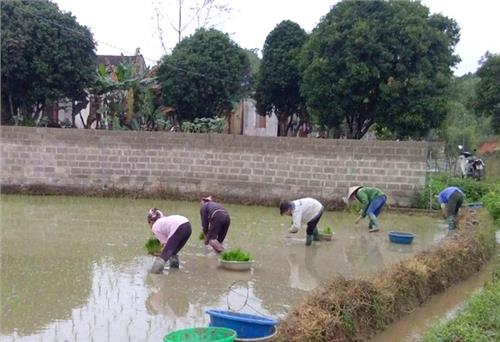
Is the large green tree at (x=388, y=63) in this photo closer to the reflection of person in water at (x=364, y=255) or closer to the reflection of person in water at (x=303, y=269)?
the reflection of person in water at (x=364, y=255)

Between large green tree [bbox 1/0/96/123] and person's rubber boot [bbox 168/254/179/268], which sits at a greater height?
large green tree [bbox 1/0/96/123]

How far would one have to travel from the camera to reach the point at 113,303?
23.6 feet

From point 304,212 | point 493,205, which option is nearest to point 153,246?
point 304,212

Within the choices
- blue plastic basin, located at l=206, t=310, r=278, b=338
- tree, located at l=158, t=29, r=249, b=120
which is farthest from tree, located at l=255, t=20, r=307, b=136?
blue plastic basin, located at l=206, t=310, r=278, b=338

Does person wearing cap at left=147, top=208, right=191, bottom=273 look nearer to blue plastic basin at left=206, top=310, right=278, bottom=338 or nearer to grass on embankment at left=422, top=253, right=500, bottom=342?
blue plastic basin at left=206, top=310, right=278, bottom=338

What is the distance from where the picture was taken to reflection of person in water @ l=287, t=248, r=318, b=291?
864 cm

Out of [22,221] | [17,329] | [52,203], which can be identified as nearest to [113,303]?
[17,329]

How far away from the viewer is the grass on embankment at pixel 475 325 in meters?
5.62

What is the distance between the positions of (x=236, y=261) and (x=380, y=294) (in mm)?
2748

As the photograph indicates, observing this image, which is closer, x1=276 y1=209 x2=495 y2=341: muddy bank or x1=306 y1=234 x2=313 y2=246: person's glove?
x1=276 y1=209 x2=495 y2=341: muddy bank

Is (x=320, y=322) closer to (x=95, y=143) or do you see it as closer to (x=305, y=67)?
(x=95, y=143)

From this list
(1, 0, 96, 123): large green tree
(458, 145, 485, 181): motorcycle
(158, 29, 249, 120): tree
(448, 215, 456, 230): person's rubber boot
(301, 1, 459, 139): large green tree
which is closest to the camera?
(448, 215, 456, 230): person's rubber boot

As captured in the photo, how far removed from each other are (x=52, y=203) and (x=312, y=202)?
7572 mm

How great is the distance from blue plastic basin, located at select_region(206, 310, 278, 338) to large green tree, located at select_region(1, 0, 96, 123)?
1883 cm
